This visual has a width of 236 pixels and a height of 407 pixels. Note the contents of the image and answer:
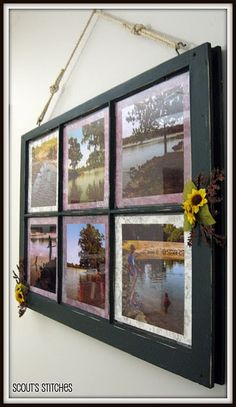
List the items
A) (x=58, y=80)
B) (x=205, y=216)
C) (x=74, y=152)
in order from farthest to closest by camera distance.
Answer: (x=58, y=80) → (x=74, y=152) → (x=205, y=216)

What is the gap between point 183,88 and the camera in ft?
2.33

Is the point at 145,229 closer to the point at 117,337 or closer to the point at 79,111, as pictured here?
the point at 117,337

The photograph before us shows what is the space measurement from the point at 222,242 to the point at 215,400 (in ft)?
1.00

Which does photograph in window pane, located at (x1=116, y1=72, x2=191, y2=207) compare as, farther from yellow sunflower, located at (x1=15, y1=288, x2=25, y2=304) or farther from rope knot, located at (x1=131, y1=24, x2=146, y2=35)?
yellow sunflower, located at (x1=15, y1=288, x2=25, y2=304)

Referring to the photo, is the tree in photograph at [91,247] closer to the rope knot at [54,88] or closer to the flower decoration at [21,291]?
the flower decoration at [21,291]

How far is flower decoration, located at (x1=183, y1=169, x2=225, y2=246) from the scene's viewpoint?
0.63 m

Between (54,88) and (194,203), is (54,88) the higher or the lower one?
the higher one

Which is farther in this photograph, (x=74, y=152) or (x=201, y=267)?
(x=74, y=152)

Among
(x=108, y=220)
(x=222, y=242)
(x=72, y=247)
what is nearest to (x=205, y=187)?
(x=222, y=242)

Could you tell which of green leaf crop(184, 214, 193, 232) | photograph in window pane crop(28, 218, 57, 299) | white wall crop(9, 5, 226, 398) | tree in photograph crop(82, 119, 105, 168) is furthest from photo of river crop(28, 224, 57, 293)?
green leaf crop(184, 214, 193, 232)

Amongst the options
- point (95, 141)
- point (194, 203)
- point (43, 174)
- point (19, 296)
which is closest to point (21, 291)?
point (19, 296)

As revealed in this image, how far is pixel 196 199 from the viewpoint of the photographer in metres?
0.65

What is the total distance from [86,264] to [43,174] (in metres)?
0.40

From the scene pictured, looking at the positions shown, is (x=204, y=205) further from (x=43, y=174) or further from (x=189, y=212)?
(x=43, y=174)
